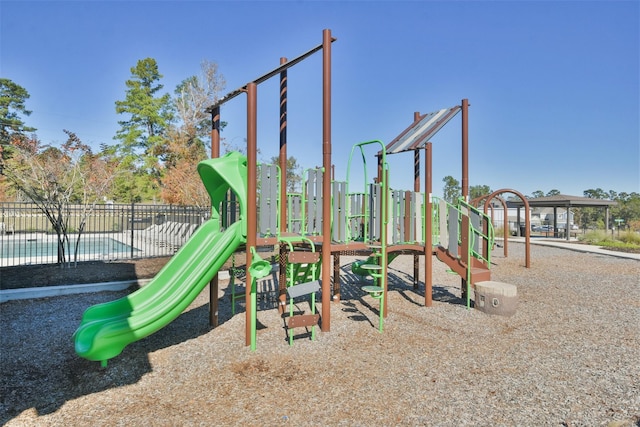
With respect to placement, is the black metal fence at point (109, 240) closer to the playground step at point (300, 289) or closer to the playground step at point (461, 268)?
the playground step at point (300, 289)

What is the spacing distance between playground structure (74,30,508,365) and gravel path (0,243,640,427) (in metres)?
0.45

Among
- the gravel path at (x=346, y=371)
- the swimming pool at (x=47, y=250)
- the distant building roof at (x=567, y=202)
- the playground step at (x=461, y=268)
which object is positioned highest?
the distant building roof at (x=567, y=202)

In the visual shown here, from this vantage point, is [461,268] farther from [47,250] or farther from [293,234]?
[47,250]

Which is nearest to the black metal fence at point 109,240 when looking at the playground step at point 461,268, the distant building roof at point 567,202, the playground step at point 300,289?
the playground step at point 300,289

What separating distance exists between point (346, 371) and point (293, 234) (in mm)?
2292

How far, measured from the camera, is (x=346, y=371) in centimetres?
420

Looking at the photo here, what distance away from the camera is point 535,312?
22.2 ft

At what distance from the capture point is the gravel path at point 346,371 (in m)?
3.27

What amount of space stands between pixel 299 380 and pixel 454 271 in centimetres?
457

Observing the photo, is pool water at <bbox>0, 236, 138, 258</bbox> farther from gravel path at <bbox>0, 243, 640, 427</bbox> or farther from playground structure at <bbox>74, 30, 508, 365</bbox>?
playground structure at <bbox>74, 30, 508, 365</bbox>

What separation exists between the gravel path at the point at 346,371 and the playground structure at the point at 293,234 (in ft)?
1.47

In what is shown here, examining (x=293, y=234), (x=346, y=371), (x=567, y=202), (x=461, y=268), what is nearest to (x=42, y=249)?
(x=293, y=234)

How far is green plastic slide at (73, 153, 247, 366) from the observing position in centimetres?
405

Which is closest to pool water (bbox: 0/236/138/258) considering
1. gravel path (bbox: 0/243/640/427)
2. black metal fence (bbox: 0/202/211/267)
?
black metal fence (bbox: 0/202/211/267)
